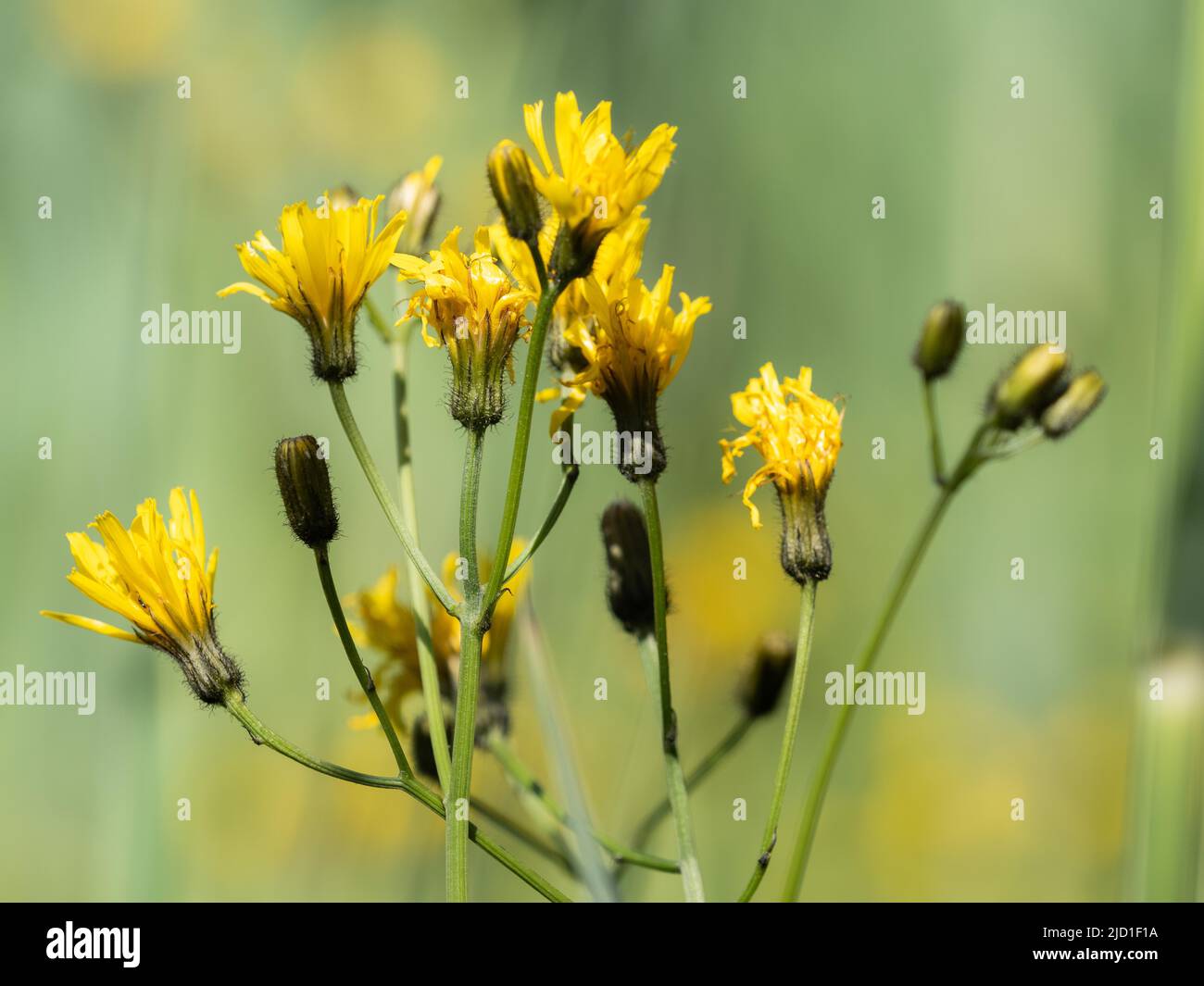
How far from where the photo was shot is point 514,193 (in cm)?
121

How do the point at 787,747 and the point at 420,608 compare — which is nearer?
the point at 787,747

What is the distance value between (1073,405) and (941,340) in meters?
0.23

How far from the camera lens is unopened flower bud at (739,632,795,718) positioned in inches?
72.2

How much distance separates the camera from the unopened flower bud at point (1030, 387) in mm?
1654

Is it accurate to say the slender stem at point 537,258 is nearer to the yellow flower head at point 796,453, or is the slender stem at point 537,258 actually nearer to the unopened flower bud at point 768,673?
the yellow flower head at point 796,453

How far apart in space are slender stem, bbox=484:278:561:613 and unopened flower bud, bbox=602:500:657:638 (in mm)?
451

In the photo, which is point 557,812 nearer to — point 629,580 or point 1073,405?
point 629,580

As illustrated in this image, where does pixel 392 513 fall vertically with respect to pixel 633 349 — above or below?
below

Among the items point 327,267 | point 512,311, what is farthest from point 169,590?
point 512,311

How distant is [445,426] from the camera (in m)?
3.49

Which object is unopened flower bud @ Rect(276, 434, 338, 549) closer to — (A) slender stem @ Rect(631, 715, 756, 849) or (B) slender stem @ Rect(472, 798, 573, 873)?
(B) slender stem @ Rect(472, 798, 573, 873)
